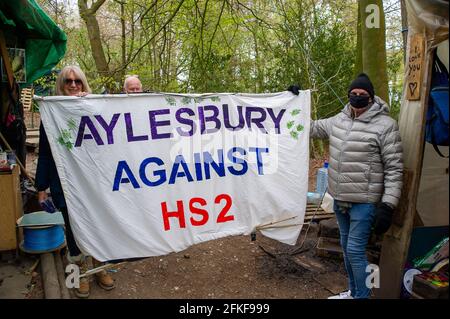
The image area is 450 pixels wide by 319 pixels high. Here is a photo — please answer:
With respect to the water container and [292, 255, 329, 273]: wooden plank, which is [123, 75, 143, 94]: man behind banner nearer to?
[292, 255, 329, 273]: wooden plank

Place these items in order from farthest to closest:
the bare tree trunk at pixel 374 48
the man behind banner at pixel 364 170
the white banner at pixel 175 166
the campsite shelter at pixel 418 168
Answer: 1. the bare tree trunk at pixel 374 48
2. the white banner at pixel 175 166
3. the man behind banner at pixel 364 170
4. the campsite shelter at pixel 418 168

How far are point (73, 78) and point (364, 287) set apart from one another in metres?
3.09

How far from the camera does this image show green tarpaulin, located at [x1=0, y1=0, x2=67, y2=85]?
395 cm

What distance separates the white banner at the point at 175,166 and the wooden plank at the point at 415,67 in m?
0.94

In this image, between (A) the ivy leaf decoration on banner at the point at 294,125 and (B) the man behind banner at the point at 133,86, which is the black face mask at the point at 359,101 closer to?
(A) the ivy leaf decoration on banner at the point at 294,125

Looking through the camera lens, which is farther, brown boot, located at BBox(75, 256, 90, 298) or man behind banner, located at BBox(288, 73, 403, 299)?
brown boot, located at BBox(75, 256, 90, 298)

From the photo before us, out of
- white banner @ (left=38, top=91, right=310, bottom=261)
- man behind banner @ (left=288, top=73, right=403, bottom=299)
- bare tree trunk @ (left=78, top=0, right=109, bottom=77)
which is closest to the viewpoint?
man behind banner @ (left=288, top=73, right=403, bottom=299)

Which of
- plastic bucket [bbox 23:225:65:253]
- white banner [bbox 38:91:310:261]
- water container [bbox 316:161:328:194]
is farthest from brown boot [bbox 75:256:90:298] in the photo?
water container [bbox 316:161:328:194]

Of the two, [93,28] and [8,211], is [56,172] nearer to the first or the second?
[8,211]

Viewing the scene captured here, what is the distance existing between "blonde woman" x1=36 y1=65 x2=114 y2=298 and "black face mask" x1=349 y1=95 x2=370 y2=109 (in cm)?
225

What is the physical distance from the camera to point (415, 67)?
2.97 m

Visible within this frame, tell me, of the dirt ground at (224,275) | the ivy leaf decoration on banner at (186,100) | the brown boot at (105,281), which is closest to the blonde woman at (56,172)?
the brown boot at (105,281)

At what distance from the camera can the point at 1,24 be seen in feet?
14.2

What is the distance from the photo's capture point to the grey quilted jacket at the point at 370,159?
2.82m
